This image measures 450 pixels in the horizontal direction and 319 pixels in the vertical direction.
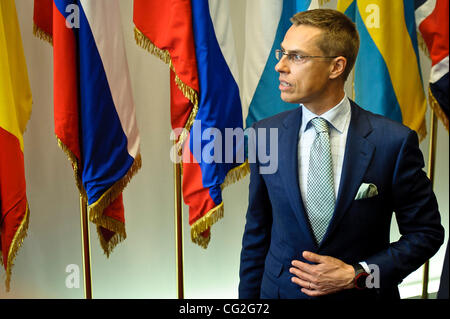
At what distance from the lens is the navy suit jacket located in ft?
4.36

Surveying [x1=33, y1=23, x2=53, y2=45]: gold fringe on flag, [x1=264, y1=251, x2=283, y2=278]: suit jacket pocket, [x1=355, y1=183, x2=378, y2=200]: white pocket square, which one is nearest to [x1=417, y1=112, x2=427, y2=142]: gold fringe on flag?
[x1=355, y1=183, x2=378, y2=200]: white pocket square

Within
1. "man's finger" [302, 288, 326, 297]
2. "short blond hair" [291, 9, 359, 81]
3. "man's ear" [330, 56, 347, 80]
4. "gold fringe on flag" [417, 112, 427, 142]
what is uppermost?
"short blond hair" [291, 9, 359, 81]

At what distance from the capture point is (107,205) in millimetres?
2031

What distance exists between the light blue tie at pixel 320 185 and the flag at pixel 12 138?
4.34ft

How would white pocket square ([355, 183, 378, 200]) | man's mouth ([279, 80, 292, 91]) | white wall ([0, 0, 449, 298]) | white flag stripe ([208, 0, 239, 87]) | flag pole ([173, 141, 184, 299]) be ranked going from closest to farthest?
white pocket square ([355, 183, 378, 200]), man's mouth ([279, 80, 292, 91]), white flag stripe ([208, 0, 239, 87]), flag pole ([173, 141, 184, 299]), white wall ([0, 0, 449, 298])

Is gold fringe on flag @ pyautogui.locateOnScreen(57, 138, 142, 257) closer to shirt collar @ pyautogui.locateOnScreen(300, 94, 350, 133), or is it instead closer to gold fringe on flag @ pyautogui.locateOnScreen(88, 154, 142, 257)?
gold fringe on flag @ pyautogui.locateOnScreen(88, 154, 142, 257)

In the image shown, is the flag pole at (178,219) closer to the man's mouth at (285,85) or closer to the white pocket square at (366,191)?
the man's mouth at (285,85)

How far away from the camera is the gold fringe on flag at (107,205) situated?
200cm

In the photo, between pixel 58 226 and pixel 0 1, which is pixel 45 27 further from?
pixel 58 226

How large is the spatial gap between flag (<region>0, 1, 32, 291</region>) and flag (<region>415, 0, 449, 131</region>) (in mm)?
1771

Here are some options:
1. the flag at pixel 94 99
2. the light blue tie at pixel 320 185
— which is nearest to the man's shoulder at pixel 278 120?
the light blue tie at pixel 320 185

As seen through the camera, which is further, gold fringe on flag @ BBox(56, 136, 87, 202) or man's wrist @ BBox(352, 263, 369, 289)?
gold fringe on flag @ BBox(56, 136, 87, 202)

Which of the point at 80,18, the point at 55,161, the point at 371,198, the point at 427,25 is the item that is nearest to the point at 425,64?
the point at 427,25

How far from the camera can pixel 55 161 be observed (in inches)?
95.5
